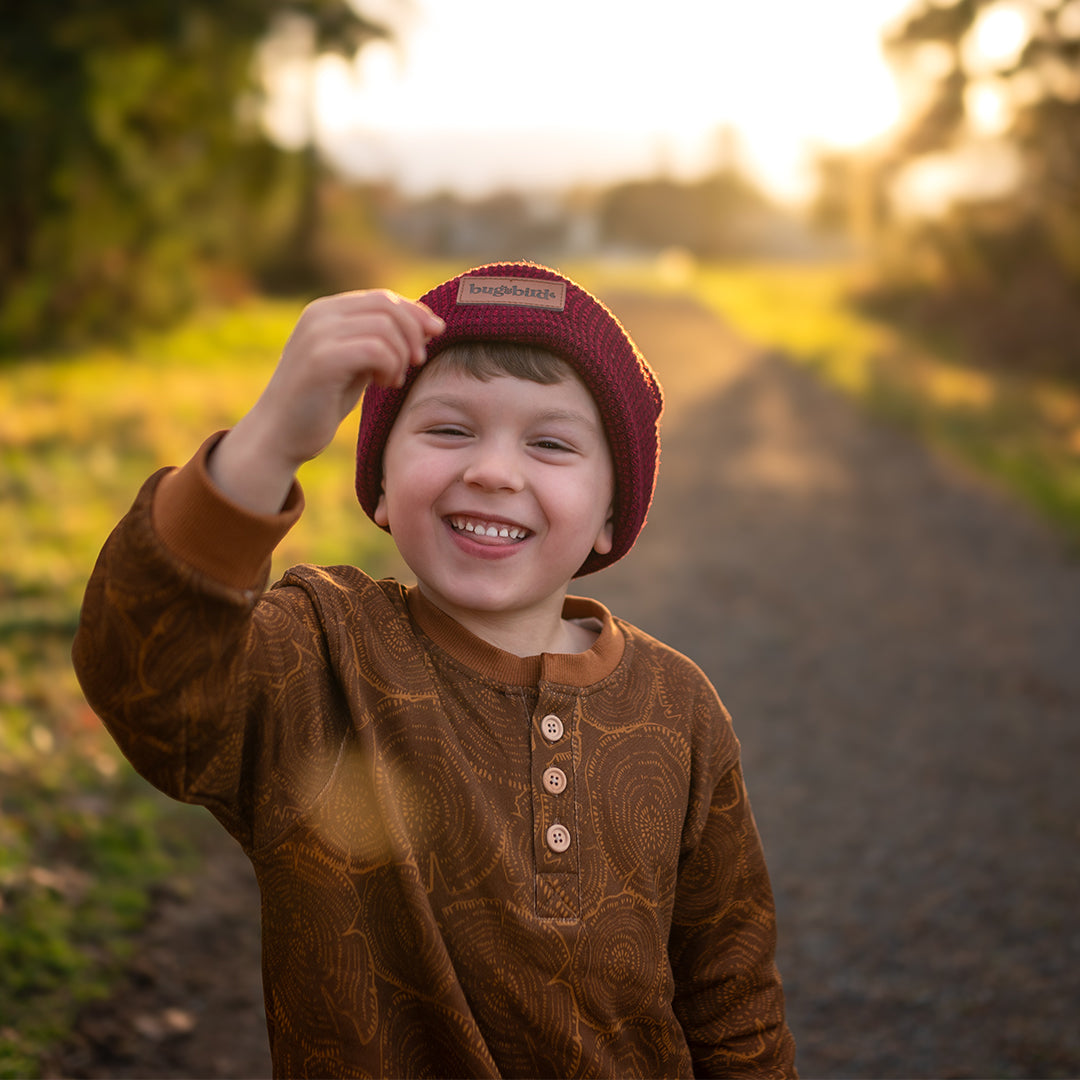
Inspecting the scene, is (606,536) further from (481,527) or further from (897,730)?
(897,730)

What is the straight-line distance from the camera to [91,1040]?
105 inches

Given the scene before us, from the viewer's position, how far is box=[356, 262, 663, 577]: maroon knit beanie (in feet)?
5.44

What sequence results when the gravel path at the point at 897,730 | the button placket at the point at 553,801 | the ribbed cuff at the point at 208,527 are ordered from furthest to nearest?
the gravel path at the point at 897,730
the button placket at the point at 553,801
the ribbed cuff at the point at 208,527

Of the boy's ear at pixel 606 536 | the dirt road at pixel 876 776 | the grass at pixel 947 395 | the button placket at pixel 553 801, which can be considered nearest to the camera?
the button placket at pixel 553 801

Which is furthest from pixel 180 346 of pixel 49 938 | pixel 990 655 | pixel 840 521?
pixel 49 938

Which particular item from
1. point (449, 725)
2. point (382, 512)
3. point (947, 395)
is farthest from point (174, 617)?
point (947, 395)

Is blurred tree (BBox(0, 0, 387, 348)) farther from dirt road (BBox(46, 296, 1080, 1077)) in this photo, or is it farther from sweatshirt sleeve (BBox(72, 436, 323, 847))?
sweatshirt sleeve (BBox(72, 436, 323, 847))

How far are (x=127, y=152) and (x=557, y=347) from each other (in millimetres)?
14040

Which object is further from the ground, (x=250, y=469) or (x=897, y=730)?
(x=250, y=469)

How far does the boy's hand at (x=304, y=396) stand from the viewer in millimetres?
1308

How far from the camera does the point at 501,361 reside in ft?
5.44

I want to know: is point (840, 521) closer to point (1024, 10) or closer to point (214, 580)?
point (214, 580)

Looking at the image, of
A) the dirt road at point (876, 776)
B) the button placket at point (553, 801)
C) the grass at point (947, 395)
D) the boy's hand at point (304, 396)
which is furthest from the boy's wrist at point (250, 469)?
the grass at point (947, 395)

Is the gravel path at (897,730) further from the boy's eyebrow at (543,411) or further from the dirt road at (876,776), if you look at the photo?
the boy's eyebrow at (543,411)
